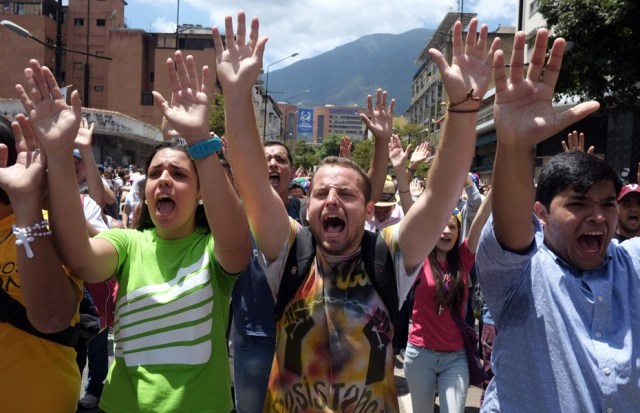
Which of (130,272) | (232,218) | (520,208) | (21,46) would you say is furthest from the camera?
(21,46)

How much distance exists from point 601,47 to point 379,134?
43.2ft

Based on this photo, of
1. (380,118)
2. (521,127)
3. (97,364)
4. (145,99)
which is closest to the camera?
(521,127)

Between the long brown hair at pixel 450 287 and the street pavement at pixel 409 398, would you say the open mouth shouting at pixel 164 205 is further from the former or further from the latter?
the street pavement at pixel 409 398

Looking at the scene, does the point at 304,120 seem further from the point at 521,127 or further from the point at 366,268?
the point at 521,127

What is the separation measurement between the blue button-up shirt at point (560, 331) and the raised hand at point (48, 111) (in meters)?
1.59

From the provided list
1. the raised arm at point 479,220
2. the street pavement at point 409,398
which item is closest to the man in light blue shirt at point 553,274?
the raised arm at point 479,220

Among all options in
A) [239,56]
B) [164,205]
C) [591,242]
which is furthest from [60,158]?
[591,242]

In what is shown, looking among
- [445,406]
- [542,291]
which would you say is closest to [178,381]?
[542,291]

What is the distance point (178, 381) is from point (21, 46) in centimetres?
5592

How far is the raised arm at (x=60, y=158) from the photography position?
82.3 inches

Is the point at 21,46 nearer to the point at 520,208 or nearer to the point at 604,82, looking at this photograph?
the point at 604,82

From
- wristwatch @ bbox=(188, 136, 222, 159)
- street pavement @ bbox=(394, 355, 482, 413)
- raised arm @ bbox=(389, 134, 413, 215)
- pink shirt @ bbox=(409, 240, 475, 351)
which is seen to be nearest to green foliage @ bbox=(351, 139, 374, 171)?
street pavement @ bbox=(394, 355, 482, 413)

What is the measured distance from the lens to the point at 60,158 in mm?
2094

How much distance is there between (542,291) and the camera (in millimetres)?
2068
